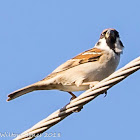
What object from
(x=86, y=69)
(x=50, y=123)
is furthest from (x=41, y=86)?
(x=50, y=123)

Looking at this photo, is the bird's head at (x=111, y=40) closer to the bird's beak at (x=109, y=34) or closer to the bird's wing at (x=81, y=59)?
the bird's beak at (x=109, y=34)

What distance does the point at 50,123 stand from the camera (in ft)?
12.3

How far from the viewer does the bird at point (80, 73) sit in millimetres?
5539

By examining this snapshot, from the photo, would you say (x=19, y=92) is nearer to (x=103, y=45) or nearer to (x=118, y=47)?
(x=103, y=45)

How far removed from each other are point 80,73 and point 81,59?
0.37 meters

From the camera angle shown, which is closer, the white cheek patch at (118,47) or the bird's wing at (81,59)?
the bird's wing at (81,59)

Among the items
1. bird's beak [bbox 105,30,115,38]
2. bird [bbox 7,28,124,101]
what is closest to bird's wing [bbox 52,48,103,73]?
bird [bbox 7,28,124,101]

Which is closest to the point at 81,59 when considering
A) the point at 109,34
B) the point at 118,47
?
the point at 118,47

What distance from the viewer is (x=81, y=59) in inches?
235

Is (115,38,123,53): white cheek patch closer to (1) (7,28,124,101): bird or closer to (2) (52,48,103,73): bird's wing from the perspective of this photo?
(1) (7,28,124,101): bird

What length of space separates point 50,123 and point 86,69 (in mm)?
2043

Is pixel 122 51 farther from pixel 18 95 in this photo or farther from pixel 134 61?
pixel 134 61

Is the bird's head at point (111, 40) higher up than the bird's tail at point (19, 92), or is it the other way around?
the bird's head at point (111, 40)

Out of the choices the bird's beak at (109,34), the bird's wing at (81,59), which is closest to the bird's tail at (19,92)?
the bird's wing at (81,59)
